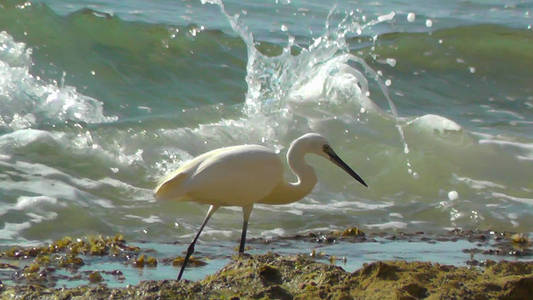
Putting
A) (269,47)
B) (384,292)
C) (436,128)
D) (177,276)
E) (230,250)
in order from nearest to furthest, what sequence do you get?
(384,292) → (177,276) → (230,250) → (436,128) → (269,47)

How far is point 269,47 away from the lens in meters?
12.8

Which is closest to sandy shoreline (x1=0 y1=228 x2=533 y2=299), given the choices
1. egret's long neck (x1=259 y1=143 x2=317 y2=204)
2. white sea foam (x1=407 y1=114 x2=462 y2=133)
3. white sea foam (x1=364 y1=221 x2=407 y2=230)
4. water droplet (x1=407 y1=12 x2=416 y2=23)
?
egret's long neck (x1=259 y1=143 x2=317 y2=204)

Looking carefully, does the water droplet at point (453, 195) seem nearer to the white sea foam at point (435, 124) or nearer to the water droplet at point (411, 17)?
the white sea foam at point (435, 124)

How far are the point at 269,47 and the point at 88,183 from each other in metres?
5.52

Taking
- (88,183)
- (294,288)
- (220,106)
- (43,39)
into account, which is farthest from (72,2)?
(294,288)

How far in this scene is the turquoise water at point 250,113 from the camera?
24.3 feet

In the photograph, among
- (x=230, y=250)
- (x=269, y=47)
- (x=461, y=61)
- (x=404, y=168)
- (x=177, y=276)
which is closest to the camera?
(x=177, y=276)

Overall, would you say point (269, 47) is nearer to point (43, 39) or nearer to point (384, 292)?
point (43, 39)

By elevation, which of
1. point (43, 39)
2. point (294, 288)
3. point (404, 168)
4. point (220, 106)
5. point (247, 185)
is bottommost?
point (294, 288)

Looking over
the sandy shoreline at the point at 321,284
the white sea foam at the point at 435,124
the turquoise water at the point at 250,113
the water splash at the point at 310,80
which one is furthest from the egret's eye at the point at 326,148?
the white sea foam at the point at 435,124

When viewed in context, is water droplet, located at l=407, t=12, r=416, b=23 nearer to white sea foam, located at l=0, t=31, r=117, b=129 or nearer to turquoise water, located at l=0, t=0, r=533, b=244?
turquoise water, located at l=0, t=0, r=533, b=244

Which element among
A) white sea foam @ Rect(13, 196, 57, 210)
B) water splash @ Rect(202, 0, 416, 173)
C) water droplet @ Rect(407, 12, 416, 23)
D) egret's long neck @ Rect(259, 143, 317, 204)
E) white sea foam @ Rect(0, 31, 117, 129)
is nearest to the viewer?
egret's long neck @ Rect(259, 143, 317, 204)

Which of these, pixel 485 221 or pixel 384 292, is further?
pixel 485 221

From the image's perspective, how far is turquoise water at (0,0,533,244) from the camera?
740 centimetres
